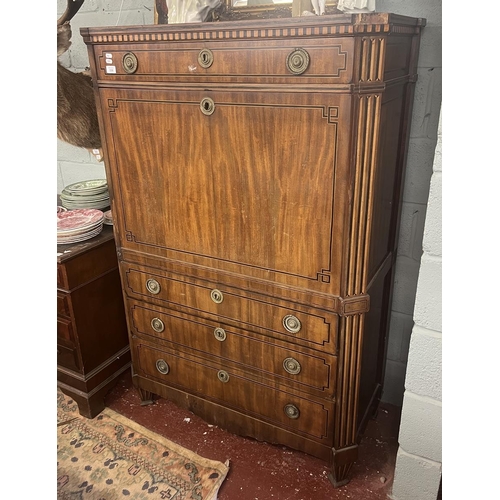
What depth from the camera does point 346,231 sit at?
1.48 metres

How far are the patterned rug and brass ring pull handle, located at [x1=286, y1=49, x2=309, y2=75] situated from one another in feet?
5.25

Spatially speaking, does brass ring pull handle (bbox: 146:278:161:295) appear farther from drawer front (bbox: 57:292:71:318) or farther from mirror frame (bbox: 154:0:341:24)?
mirror frame (bbox: 154:0:341:24)

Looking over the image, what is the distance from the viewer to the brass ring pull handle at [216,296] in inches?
71.5

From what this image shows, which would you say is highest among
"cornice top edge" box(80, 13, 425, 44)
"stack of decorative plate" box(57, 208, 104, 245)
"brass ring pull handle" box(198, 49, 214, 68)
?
"cornice top edge" box(80, 13, 425, 44)

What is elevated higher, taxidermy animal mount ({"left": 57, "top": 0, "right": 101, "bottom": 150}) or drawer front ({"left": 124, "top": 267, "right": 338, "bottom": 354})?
taxidermy animal mount ({"left": 57, "top": 0, "right": 101, "bottom": 150})

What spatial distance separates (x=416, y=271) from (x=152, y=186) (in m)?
1.19

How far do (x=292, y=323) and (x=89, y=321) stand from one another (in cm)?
107

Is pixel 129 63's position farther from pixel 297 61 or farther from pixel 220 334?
pixel 220 334

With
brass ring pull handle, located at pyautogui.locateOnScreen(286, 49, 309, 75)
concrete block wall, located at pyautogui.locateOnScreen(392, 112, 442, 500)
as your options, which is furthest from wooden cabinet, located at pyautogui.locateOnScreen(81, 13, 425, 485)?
concrete block wall, located at pyautogui.locateOnScreen(392, 112, 442, 500)

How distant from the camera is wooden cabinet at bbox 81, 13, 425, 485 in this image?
138 cm

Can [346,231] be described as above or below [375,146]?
below
